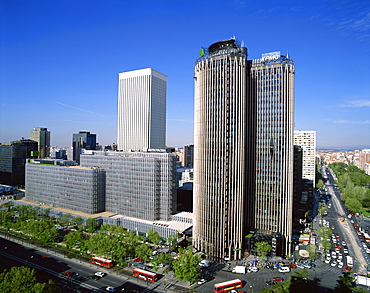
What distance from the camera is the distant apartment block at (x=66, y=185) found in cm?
14900

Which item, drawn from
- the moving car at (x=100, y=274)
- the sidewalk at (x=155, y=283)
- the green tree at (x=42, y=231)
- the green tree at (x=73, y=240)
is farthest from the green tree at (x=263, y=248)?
the green tree at (x=42, y=231)

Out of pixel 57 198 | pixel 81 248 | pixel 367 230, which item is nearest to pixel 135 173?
pixel 81 248

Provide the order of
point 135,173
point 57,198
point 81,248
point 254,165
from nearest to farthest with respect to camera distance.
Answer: point 81,248 → point 254,165 → point 135,173 → point 57,198

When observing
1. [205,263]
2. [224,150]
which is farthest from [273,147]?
[205,263]

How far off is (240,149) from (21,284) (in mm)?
81206

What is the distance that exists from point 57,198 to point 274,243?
429 feet

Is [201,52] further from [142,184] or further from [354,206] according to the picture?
[354,206]

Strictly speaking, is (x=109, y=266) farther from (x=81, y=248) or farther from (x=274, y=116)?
(x=274, y=116)

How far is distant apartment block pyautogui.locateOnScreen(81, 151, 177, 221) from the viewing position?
447 feet

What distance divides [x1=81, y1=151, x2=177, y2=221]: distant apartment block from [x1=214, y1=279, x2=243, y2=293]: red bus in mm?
61381

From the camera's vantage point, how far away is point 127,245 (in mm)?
100375

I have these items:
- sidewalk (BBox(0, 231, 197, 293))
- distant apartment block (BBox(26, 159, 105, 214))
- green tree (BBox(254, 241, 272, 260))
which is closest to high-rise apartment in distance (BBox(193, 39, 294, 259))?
green tree (BBox(254, 241, 272, 260))

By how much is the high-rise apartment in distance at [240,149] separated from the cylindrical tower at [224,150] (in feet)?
1.23

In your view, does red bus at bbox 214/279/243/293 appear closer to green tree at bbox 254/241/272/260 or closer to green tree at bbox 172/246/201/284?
green tree at bbox 172/246/201/284
